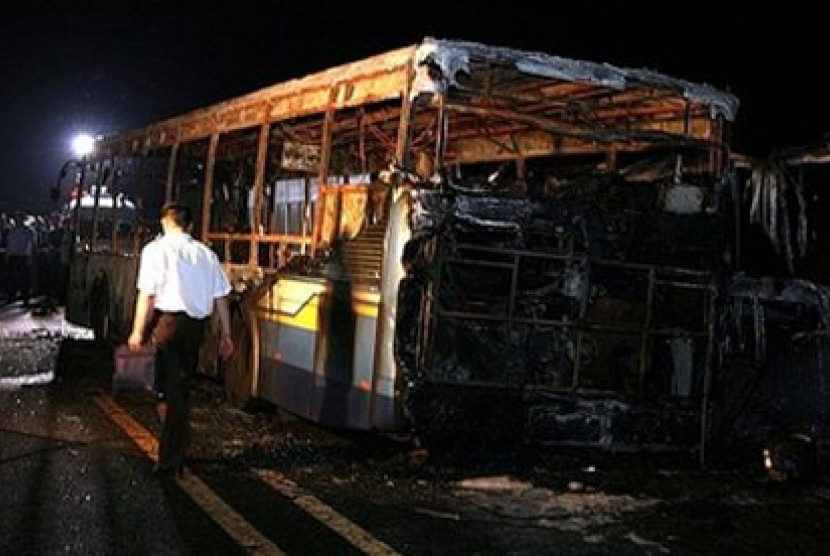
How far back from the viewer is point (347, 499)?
621 centimetres

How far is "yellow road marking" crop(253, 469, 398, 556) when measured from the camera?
16.9ft

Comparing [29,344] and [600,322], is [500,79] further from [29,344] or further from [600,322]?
[29,344]

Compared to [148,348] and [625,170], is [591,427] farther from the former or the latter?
[148,348]

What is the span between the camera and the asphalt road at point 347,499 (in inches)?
207

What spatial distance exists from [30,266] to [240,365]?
1549cm

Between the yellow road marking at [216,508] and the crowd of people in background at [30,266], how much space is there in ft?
50.0

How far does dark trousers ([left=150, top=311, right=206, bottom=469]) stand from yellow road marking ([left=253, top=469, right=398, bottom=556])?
605mm

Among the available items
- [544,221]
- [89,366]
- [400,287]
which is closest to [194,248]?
[400,287]

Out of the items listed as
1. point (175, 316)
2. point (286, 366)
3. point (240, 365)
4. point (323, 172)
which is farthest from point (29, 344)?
point (175, 316)

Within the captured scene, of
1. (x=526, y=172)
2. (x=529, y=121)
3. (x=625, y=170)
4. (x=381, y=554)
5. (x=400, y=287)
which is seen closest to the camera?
(x=381, y=554)

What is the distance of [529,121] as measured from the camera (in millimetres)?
7977

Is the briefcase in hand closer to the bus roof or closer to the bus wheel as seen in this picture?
the bus wheel

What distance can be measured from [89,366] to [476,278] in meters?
6.93

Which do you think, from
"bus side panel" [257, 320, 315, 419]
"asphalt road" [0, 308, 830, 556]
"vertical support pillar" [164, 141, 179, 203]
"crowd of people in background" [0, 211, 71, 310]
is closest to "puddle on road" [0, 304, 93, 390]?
"crowd of people in background" [0, 211, 71, 310]
